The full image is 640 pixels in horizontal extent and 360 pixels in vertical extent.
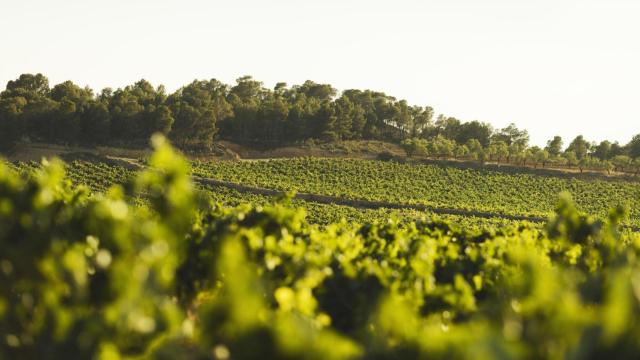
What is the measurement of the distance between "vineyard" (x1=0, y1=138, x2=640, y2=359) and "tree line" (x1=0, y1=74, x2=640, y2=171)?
3164 inches

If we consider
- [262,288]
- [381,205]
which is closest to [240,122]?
[381,205]

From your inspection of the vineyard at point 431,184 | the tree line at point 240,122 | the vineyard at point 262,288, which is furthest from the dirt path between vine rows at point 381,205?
the vineyard at point 262,288

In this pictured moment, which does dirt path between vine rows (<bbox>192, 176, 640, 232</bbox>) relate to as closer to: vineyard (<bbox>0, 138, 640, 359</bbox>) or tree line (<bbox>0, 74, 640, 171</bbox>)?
tree line (<bbox>0, 74, 640, 171</bbox>)

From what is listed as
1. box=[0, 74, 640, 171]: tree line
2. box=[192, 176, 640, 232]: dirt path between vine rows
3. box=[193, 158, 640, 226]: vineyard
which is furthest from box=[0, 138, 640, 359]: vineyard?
box=[0, 74, 640, 171]: tree line

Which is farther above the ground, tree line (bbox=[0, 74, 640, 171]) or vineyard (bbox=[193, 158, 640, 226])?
tree line (bbox=[0, 74, 640, 171])

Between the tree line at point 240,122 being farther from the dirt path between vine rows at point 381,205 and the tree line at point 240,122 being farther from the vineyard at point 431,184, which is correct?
the dirt path between vine rows at point 381,205

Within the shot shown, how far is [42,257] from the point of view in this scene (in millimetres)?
10289

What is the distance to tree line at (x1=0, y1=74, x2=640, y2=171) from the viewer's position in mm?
92375

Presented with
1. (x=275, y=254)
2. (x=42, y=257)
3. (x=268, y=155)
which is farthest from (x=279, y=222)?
(x=268, y=155)

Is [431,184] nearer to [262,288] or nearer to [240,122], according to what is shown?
[240,122]

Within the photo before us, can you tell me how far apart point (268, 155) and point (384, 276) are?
3649 inches

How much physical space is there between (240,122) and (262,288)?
105 metres

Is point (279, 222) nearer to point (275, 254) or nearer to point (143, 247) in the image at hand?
point (275, 254)

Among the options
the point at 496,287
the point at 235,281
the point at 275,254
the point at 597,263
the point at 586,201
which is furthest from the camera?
the point at 586,201
